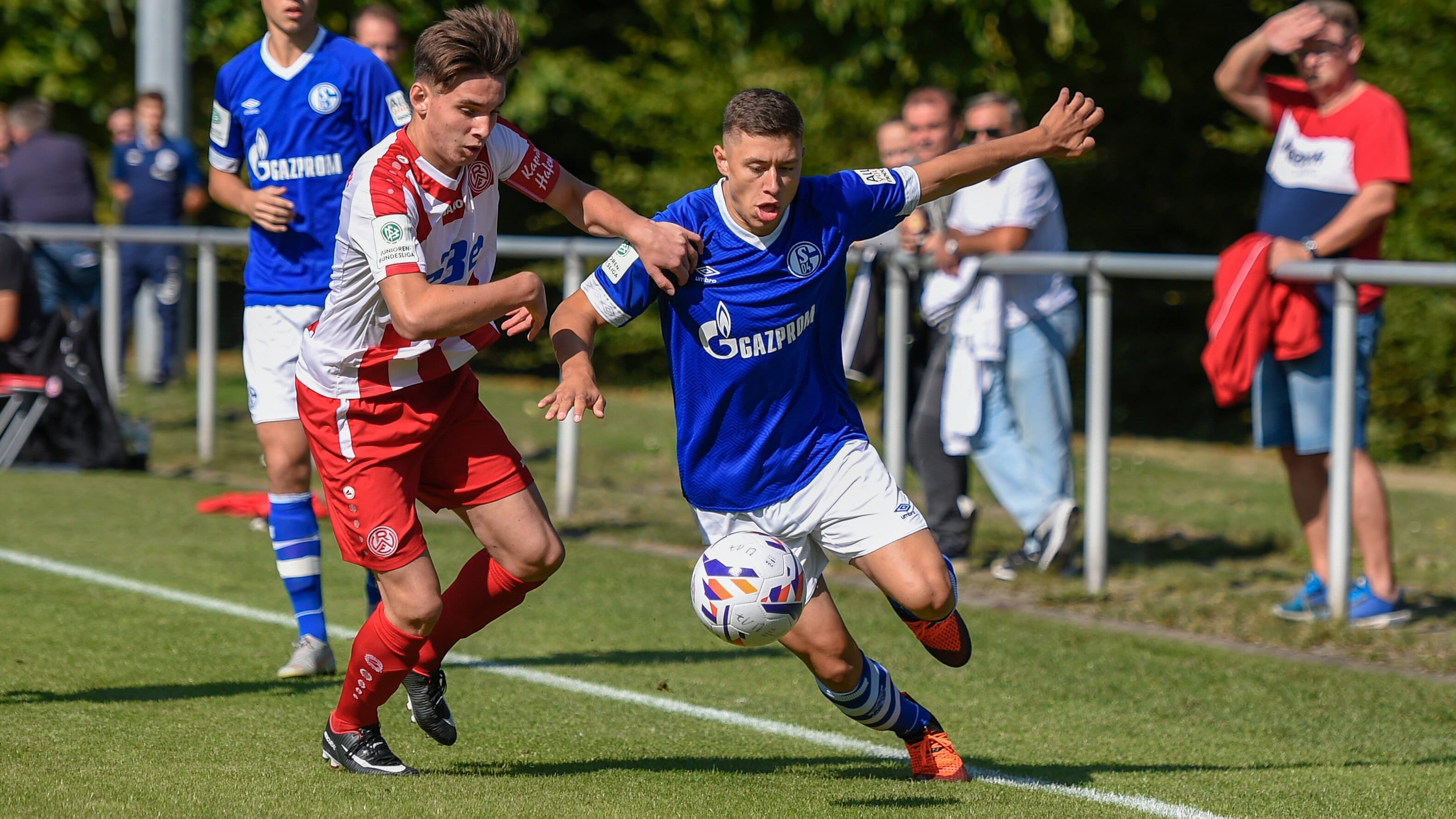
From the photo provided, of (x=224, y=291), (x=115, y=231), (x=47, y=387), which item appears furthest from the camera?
(x=224, y=291)

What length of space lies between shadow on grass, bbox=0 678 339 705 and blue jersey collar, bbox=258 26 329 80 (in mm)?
2099

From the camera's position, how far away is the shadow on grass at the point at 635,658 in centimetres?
627

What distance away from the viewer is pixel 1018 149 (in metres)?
4.77

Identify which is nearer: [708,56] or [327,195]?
[327,195]

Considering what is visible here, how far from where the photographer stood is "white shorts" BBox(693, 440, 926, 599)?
15.0ft

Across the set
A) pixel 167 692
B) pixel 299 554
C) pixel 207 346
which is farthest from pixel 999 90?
pixel 167 692

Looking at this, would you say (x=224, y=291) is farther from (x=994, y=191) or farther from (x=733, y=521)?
(x=733, y=521)

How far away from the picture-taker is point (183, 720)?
5117mm

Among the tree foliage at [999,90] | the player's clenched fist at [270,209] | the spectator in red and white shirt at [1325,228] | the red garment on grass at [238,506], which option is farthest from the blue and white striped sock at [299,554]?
the tree foliage at [999,90]

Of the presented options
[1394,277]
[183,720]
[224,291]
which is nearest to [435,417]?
[183,720]

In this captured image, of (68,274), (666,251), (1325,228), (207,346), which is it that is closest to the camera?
(666,251)

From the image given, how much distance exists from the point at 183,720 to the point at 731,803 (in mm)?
1775

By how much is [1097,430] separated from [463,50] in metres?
4.12

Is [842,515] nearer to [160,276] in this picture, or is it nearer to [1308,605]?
[1308,605]
